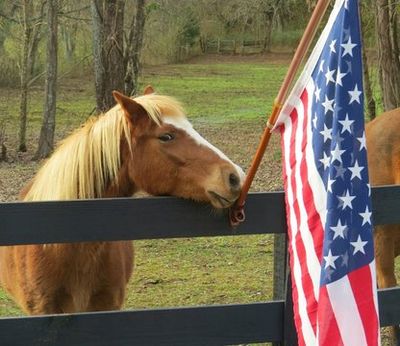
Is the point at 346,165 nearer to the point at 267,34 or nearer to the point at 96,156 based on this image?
the point at 96,156

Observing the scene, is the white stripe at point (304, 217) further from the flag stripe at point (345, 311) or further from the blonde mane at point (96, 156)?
the blonde mane at point (96, 156)

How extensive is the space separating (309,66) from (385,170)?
317 cm

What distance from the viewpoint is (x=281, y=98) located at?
10.7ft

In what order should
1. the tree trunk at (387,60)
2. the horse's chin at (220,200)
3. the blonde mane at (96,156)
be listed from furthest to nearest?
the tree trunk at (387,60)
the blonde mane at (96,156)
the horse's chin at (220,200)

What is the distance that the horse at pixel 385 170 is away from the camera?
19.7 ft

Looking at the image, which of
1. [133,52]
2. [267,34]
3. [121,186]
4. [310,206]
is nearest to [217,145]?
[133,52]

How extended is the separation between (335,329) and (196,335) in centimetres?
88

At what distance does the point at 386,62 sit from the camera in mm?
11969

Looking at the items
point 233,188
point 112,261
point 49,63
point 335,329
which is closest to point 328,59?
point 233,188

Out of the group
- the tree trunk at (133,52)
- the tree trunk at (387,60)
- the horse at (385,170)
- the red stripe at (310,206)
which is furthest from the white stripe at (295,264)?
the tree trunk at (387,60)

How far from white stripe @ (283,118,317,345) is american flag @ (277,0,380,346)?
0.01m

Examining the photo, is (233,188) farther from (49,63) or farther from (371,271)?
(49,63)

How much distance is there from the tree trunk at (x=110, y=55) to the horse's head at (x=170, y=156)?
6.56m

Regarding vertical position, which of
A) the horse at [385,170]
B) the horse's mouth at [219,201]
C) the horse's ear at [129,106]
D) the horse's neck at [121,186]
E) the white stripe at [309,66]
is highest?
the white stripe at [309,66]
